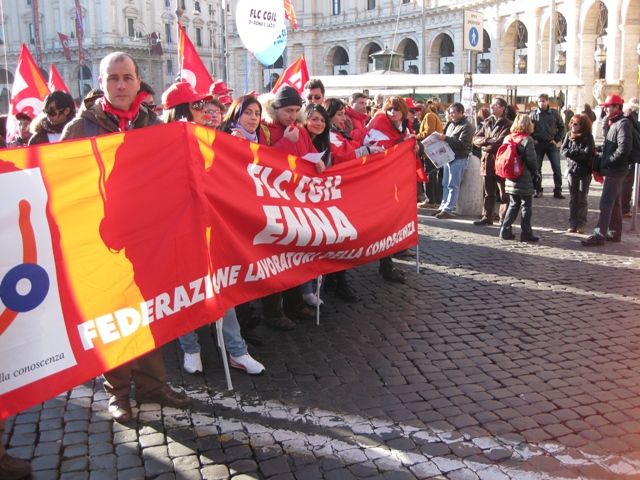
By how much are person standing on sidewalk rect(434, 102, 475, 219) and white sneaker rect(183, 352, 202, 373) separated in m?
6.71

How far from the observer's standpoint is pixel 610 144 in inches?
335

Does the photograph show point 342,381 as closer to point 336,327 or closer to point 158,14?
point 336,327

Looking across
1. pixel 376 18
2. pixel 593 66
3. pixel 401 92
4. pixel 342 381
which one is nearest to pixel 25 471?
pixel 342 381

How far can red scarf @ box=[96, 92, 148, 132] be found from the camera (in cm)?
396

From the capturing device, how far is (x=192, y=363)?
4598 millimetres

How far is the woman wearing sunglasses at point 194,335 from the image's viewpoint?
15.0 ft

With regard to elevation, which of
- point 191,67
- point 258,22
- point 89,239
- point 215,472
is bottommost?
point 215,472

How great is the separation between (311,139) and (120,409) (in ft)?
9.47

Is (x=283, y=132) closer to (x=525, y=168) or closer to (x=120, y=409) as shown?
(x=120, y=409)

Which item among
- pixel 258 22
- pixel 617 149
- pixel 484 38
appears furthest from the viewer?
pixel 484 38

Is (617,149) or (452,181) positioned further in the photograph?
(452,181)

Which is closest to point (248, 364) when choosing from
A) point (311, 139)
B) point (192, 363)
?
point (192, 363)

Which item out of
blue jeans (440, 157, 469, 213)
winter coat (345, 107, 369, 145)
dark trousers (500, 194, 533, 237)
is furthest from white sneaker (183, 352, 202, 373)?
blue jeans (440, 157, 469, 213)

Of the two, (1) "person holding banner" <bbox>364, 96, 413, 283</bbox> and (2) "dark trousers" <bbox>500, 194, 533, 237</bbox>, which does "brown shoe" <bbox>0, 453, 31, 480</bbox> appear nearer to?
(1) "person holding banner" <bbox>364, 96, 413, 283</bbox>
